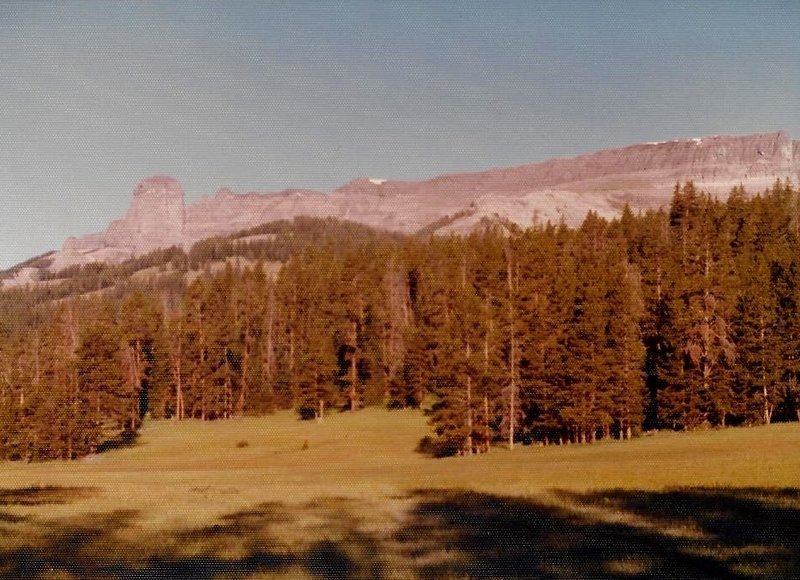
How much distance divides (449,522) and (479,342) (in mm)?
42174

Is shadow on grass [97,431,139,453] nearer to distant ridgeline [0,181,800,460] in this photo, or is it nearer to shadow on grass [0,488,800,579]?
distant ridgeline [0,181,800,460]

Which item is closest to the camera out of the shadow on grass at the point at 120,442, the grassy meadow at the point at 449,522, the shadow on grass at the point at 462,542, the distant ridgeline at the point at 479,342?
the shadow on grass at the point at 462,542

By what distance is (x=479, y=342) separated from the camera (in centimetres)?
6003

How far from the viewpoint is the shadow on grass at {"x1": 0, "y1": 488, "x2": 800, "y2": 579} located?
39.1 ft

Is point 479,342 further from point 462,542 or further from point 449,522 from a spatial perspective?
point 462,542

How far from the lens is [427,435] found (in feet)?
224

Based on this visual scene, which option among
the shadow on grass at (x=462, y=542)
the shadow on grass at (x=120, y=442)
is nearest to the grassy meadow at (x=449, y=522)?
the shadow on grass at (x=462, y=542)

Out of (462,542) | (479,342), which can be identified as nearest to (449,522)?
(462,542)

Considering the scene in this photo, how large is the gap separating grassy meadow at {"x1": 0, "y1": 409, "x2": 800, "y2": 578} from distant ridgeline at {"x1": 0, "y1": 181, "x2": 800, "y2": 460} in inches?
742

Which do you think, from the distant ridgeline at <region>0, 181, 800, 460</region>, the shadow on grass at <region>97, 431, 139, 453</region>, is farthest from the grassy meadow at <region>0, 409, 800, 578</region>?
the shadow on grass at <region>97, 431, 139, 453</region>

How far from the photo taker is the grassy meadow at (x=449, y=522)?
40.6ft

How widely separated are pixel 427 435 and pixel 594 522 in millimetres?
52232

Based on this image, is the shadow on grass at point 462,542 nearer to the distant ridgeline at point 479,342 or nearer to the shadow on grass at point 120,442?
the distant ridgeline at point 479,342

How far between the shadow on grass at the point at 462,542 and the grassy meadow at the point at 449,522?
5 cm
